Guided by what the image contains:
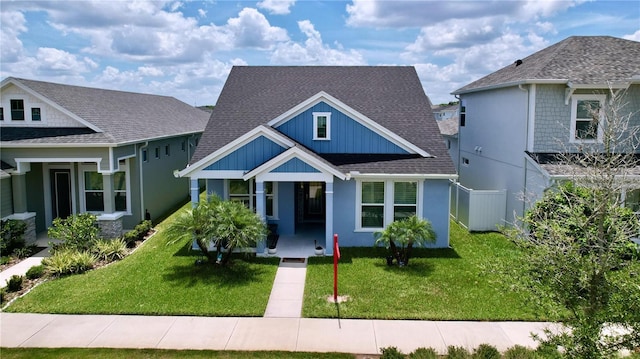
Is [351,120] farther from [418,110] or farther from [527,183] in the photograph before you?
[527,183]

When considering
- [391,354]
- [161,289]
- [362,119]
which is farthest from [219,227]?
[362,119]

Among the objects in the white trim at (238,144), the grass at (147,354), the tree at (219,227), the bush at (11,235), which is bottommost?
the grass at (147,354)

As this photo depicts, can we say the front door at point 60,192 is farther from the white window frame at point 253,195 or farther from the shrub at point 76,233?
the white window frame at point 253,195

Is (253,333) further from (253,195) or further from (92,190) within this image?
(92,190)

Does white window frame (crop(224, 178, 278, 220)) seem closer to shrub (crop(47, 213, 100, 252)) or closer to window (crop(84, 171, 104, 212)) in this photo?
shrub (crop(47, 213, 100, 252))

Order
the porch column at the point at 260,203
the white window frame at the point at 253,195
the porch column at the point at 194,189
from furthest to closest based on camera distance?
the white window frame at the point at 253,195
the porch column at the point at 194,189
the porch column at the point at 260,203

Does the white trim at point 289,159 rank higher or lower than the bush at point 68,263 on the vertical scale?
higher

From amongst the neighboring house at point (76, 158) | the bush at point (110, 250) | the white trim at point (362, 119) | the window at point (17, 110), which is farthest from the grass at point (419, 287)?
the window at point (17, 110)

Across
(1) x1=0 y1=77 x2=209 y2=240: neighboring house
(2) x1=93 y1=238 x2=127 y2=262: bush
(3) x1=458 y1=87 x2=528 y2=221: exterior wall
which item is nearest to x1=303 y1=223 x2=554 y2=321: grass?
(3) x1=458 y1=87 x2=528 y2=221: exterior wall

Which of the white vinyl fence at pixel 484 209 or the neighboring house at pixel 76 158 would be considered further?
the white vinyl fence at pixel 484 209
